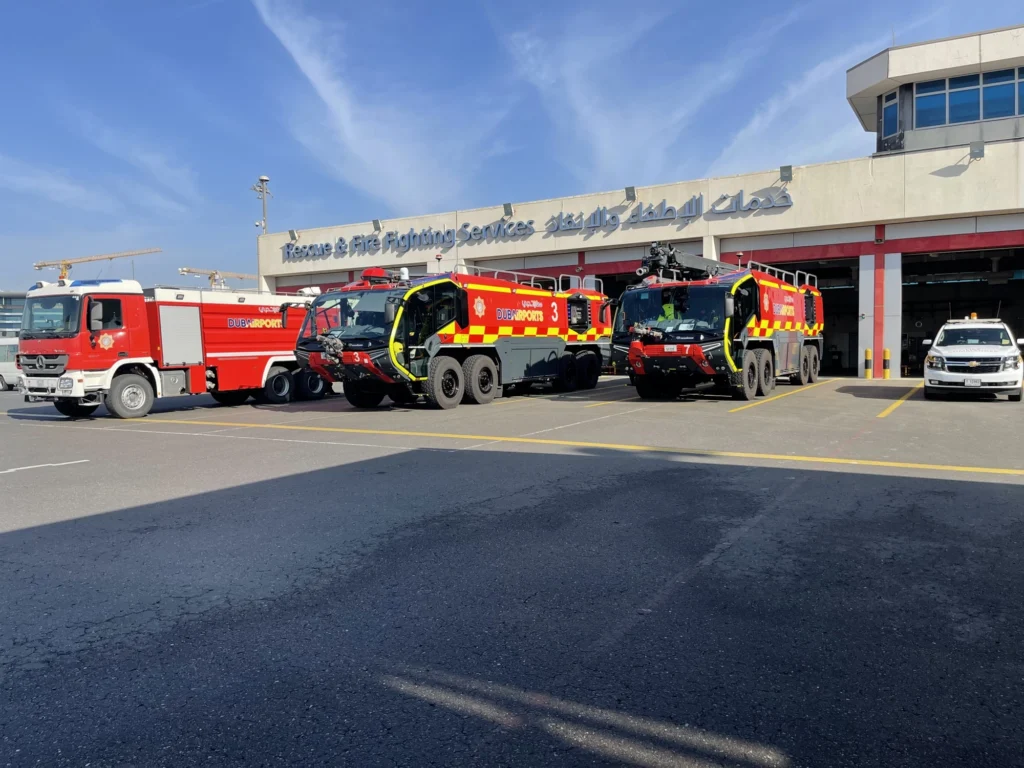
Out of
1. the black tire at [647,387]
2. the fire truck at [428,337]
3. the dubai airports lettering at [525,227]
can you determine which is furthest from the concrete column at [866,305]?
the fire truck at [428,337]

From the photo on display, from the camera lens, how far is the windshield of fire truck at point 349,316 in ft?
48.0

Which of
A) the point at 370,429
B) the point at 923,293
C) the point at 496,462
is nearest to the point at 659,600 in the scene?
the point at 496,462

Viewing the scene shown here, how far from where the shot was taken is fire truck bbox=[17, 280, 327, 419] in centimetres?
1464

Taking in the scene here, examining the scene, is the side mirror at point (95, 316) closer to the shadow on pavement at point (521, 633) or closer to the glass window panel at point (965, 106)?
the shadow on pavement at point (521, 633)

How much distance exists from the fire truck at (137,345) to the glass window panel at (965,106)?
2447 cm

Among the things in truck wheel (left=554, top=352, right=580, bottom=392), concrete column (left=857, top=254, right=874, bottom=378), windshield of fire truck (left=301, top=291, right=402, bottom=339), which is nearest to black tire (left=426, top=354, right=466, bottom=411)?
windshield of fire truck (left=301, top=291, right=402, bottom=339)

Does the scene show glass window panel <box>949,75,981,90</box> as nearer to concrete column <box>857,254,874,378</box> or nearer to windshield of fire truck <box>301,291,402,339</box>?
concrete column <box>857,254,874,378</box>

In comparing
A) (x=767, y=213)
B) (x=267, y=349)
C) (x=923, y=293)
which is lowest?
(x=267, y=349)

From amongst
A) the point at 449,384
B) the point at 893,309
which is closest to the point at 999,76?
the point at 893,309

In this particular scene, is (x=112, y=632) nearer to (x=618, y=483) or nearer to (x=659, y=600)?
(x=659, y=600)

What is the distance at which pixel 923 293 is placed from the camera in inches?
1396

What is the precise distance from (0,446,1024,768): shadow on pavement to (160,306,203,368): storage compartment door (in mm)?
10632

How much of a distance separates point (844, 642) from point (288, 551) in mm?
3549

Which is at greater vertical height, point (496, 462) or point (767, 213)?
point (767, 213)
